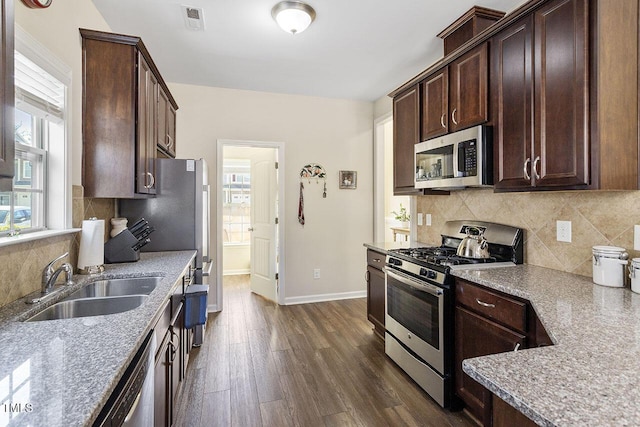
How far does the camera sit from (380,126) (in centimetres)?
445

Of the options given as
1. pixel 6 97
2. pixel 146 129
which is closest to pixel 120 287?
pixel 146 129

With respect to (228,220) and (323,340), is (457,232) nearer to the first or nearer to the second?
(323,340)

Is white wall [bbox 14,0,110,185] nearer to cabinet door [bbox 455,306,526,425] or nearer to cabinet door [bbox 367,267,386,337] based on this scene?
cabinet door [bbox 367,267,386,337]

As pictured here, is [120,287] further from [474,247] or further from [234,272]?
[234,272]

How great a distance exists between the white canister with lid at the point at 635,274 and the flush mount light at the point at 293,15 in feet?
7.83

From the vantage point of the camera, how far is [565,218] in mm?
1938

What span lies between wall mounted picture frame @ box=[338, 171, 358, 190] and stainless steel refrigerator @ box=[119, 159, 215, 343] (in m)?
2.03

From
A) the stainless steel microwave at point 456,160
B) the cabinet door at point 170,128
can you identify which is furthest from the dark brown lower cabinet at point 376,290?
the cabinet door at point 170,128

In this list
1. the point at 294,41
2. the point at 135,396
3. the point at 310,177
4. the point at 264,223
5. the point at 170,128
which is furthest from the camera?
the point at 264,223

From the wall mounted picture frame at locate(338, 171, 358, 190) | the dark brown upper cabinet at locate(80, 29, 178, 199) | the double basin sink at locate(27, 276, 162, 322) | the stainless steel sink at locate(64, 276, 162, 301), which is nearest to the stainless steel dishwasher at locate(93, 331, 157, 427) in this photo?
the double basin sink at locate(27, 276, 162, 322)

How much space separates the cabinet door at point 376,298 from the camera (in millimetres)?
2932

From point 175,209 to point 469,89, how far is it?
8.24 feet

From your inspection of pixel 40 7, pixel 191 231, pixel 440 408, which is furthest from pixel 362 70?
pixel 440 408

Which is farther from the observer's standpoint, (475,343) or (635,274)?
(475,343)
